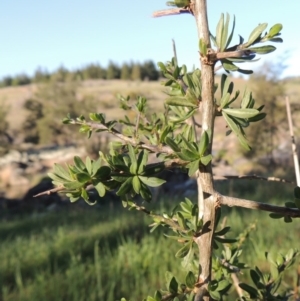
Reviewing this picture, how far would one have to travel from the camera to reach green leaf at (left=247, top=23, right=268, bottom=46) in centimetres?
41

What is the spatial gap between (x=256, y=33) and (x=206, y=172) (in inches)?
4.6

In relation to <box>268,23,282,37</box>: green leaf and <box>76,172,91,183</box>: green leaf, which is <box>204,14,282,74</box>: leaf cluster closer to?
<box>268,23,282,37</box>: green leaf

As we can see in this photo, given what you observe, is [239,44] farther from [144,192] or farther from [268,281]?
[268,281]

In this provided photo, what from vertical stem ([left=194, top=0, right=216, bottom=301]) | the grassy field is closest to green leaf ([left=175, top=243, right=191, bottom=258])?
vertical stem ([left=194, top=0, right=216, bottom=301])

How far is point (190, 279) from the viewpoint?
444 millimetres

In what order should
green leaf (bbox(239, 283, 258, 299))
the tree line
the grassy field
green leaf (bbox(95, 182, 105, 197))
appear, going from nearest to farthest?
green leaf (bbox(95, 182, 105, 197)) < green leaf (bbox(239, 283, 258, 299)) < the grassy field < the tree line

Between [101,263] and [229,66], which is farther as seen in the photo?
[101,263]

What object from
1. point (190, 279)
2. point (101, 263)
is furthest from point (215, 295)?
point (101, 263)

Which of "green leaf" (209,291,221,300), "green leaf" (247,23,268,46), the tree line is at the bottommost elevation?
"green leaf" (209,291,221,300)

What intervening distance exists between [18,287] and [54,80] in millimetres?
12626

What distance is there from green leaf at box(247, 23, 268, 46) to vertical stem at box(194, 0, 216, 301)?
3cm

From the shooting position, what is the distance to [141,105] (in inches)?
25.4

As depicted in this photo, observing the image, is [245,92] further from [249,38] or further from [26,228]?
[26,228]

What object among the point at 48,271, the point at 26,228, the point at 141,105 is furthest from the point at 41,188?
the point at 141,105
